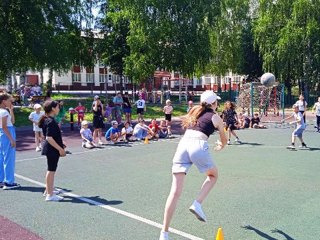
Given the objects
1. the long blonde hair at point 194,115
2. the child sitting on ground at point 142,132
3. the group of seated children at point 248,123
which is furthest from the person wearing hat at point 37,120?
the group of seated children at point 248,123

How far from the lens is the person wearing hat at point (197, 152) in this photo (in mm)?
5023

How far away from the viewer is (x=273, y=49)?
3850cm

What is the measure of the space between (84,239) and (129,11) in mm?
32381

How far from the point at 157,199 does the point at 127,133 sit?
31.0 feet

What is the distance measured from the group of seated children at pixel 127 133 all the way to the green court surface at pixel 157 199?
2.43m

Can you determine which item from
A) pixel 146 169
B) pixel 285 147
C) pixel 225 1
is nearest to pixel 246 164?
pixel 146 169

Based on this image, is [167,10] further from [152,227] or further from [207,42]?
[152,227]

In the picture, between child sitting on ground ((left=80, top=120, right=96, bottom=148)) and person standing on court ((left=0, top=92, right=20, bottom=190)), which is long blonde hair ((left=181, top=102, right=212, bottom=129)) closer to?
person standing on court ((left=0, top=92, right=20, bottom=190))

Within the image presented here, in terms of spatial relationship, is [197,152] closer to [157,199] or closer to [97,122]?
[157,199]

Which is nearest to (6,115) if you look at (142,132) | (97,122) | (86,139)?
(86,139)

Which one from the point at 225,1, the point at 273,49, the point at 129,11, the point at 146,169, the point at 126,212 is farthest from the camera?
the point at 225,1

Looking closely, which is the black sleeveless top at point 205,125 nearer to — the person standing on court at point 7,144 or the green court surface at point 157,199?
the green court surface at point 157,199

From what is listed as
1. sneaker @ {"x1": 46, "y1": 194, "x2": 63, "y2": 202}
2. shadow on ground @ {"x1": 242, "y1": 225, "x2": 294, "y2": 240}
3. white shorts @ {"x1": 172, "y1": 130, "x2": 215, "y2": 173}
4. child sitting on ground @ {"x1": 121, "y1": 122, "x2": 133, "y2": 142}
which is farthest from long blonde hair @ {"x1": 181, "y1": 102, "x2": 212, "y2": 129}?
child sitting on ground @ {"x1": 121, "y1": 122, "x2": 133, "y2": 142}

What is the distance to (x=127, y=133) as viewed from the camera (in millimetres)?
16625
